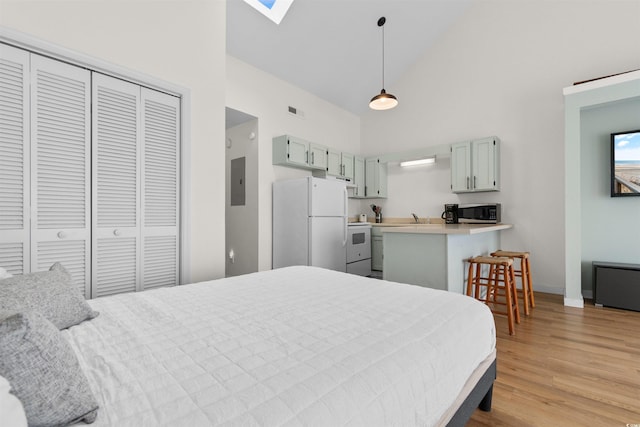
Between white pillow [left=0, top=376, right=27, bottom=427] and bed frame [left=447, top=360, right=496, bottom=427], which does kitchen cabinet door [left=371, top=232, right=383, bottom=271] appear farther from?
white pillow [left=0, top=376, right=27, bottom=427]

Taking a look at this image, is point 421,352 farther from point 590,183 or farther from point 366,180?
point 366,180

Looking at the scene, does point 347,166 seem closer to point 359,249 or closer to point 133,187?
point 359,249

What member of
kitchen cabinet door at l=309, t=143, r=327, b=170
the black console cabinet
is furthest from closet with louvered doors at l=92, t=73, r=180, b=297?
the black console cabinet

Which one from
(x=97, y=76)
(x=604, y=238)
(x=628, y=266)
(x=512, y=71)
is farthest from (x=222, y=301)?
(x=512, y=71)

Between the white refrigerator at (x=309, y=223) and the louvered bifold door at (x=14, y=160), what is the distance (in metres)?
2.62

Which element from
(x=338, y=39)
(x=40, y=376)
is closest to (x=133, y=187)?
(x=40, y=376)

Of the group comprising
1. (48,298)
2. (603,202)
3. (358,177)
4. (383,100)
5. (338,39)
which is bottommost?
(48,298)

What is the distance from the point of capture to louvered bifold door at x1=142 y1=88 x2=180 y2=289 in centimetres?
222

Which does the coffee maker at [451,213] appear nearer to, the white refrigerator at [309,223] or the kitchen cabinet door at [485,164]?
the kitchen cabinet door at [485,164]

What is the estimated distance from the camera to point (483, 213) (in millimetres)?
3865

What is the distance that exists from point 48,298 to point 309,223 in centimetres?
287

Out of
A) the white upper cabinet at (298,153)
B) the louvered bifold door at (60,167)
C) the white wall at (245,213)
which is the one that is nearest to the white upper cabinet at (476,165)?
the white upper cabinet at (298,153)

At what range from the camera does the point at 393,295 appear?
1487mm

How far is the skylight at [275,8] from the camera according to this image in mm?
3396
